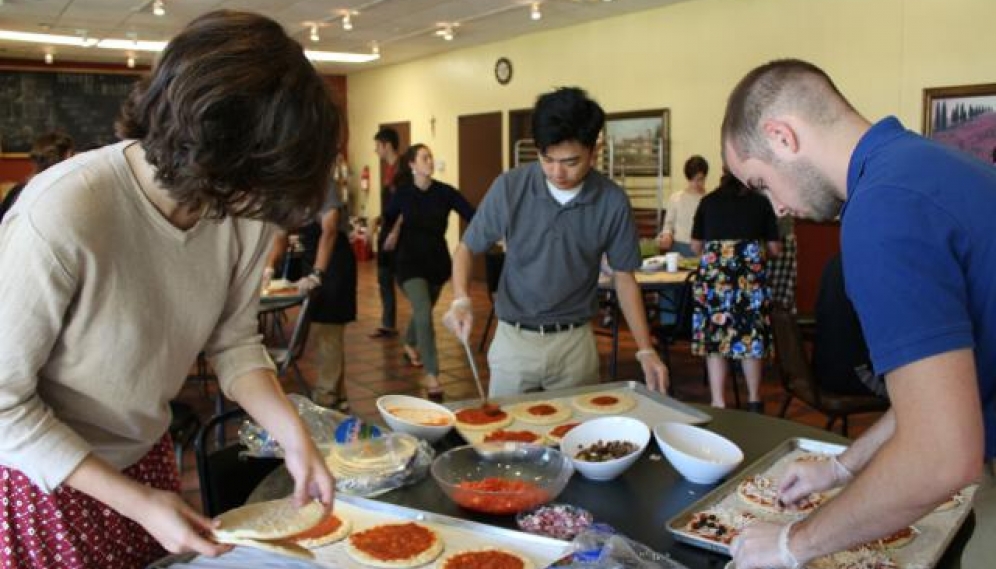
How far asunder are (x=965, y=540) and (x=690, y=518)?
18.4 inches

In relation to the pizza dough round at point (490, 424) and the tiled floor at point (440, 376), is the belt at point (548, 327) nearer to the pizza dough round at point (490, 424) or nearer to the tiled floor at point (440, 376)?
the pizza dough round at point (490, 424)

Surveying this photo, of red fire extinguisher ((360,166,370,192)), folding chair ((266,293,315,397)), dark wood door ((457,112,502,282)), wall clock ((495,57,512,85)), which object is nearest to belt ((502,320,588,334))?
folding chair ((266,293,315,397))

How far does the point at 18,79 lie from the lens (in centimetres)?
1063

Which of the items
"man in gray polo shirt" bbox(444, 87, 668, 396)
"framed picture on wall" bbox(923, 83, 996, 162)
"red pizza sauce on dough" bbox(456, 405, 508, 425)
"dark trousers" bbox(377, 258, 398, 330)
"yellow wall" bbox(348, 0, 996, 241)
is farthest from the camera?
"dark trousers" bbox(377, 258, 398, 330)

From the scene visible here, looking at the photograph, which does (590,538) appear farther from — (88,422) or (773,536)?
(88,422)

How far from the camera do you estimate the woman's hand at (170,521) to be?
1070mm

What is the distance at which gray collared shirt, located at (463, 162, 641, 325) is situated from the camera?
2.54 meters

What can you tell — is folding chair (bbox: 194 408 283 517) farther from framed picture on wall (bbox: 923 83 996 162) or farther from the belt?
framed picture on wall (bbox: 923 83 996 162)

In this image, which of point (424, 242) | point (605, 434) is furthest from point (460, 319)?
point (424, 242)

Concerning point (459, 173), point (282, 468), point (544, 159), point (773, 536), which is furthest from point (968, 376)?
point (459, 173)

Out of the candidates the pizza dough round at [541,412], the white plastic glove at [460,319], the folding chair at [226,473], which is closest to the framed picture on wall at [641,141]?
the white plastic glove at [460,319]

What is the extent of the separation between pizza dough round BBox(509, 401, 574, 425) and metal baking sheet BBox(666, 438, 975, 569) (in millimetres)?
555

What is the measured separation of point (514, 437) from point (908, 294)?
114cm

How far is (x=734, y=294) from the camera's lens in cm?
438
